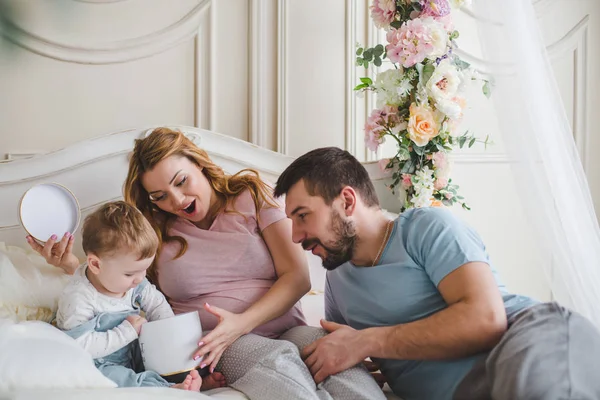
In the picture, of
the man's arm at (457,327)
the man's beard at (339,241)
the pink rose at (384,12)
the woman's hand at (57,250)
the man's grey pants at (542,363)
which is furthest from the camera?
the pink rose at (384,12)

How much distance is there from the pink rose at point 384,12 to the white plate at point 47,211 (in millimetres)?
1220

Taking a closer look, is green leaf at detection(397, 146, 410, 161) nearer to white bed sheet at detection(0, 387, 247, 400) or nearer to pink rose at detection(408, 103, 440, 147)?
pink rose at detection(408, 103, 440, 147)

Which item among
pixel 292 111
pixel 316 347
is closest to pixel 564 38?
pixel 292 111

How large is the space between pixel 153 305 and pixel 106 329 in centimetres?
17

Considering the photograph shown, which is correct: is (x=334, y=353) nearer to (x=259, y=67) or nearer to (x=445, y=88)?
(x=445, y=88)

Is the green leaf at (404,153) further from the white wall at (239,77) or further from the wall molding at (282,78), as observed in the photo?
the wall molding at (282,78)

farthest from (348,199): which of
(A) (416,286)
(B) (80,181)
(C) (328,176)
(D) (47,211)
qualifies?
(B) (80,181)

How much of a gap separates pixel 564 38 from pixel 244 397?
2267mm

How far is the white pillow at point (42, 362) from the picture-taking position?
1309mm

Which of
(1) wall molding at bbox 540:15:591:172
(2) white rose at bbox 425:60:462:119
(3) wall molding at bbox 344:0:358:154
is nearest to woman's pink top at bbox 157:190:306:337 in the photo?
(2) white rose at bbox 425:60:462:119

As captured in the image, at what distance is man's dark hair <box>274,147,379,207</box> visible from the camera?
1597 millimetres

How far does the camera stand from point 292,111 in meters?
2.68

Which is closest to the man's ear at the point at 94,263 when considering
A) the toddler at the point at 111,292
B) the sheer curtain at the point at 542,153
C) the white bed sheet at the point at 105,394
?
the toddler at the point at 111,292

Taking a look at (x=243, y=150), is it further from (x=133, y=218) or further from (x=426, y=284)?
(x=426, y=284)
